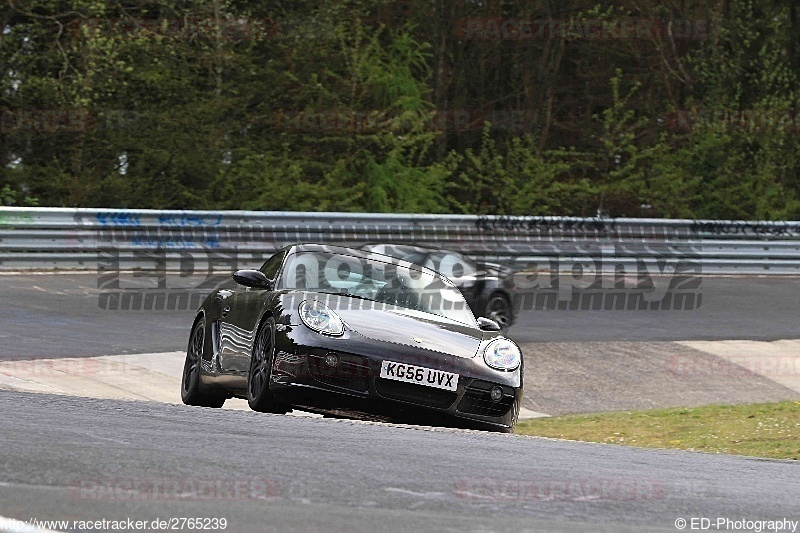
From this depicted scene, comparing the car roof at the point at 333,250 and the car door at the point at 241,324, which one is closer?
the car door at the point at 241,324

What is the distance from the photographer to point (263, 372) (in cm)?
1005

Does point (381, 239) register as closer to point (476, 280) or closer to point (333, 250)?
point (476, 280)

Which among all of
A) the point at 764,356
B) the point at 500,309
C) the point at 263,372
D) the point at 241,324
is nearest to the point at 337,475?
the point at 263,372

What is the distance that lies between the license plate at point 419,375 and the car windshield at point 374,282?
88 centimetres

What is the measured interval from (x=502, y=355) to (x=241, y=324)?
6.23 feet

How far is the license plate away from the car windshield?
2.89ft

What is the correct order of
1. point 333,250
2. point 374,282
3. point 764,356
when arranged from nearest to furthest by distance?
point 374,282 → point 333,250 → point 764,356

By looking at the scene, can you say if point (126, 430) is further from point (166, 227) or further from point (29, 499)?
point (166, 227)

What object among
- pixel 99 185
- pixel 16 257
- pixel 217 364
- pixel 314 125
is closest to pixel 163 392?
pixel 217 364

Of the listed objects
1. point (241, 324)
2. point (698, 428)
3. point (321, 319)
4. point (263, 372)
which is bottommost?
point (698, 428)

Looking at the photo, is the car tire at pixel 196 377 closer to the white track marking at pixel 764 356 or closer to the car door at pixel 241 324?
the car door at pixel 241 324

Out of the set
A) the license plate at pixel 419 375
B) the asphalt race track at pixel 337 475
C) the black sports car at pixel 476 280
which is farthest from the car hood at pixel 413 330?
the black sports car at pixel 476 280

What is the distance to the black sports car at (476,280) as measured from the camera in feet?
65.0

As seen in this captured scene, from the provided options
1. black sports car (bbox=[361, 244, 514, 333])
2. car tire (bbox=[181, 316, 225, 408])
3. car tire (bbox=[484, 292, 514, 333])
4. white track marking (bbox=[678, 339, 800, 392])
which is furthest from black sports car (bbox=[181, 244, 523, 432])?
A: car tire (bbox=[484, 292, 514, 333])
